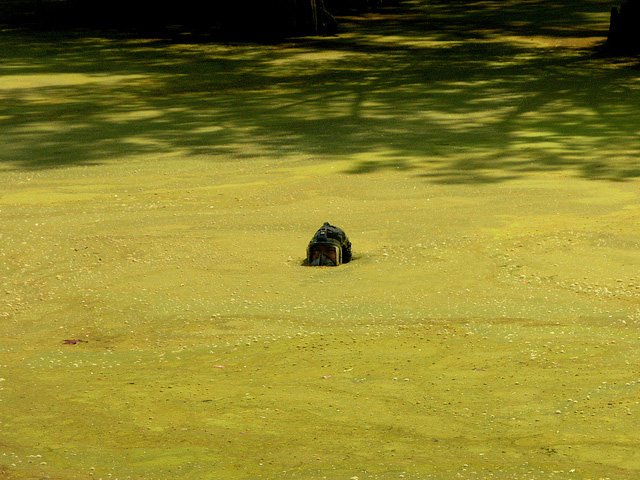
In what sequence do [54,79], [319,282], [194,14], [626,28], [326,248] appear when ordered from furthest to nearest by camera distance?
[194,14] < [626,28] < [54,79] < [326,248] < [319,282]

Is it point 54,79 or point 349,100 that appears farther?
point 54,79

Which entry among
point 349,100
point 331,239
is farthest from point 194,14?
point 331,239

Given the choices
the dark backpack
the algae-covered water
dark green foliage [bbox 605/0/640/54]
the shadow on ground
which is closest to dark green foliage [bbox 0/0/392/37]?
the shadow on ground

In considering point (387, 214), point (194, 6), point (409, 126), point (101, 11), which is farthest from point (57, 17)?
point (387, 214)

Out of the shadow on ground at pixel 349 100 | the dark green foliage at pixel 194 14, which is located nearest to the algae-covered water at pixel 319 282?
the shadow on ground at pixel 349 100

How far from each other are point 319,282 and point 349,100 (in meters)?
3.64

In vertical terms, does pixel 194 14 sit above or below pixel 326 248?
above

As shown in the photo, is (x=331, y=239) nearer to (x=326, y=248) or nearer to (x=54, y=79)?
(x=326, y=248)

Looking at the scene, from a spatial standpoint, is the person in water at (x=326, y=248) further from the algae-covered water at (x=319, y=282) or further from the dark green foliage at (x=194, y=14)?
the dark green foliage at (x=194, y=14)

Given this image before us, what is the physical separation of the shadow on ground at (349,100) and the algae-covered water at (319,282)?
3 cm

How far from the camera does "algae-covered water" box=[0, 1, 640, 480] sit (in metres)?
3.04

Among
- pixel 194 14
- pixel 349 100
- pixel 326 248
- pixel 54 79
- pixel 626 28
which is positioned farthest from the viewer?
pixel 194 14

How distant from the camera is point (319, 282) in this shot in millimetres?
4270

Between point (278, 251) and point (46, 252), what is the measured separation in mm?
817
